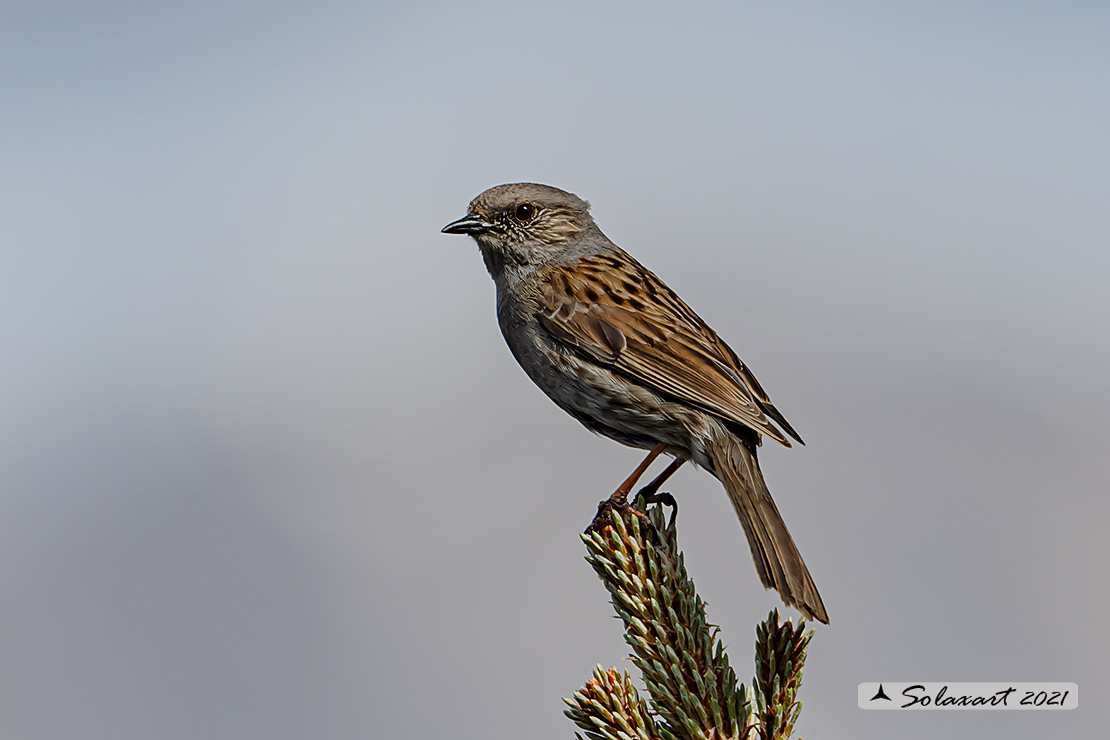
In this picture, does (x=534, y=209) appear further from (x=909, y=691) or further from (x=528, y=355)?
(x=909, y=691)

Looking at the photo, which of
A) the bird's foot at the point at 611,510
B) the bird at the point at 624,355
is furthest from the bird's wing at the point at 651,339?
the bird's foot at the point at 611,510

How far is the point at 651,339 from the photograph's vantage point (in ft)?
14.1

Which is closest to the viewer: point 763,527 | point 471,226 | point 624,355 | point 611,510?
point 611,510

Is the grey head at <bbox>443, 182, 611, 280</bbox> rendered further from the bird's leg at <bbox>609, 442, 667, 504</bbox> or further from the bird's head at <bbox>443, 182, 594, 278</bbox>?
the bird's leg at <bbox>609, 442, 667, 504</bbox>

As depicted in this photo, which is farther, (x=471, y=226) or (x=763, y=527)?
(x=471, y=226)

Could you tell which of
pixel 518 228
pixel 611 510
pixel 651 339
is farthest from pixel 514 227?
pixel 611 510

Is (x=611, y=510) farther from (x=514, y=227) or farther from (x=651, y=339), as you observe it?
(x=514, y=227)

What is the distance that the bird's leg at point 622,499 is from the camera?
324 centimetres

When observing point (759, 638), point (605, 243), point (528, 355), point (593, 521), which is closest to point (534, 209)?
point (605, 243)

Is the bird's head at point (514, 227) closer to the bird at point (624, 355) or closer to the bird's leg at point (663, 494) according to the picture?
the bird at point (624, 355)

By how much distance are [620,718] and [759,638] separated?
428 mm

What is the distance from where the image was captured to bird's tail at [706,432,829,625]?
3.11 m

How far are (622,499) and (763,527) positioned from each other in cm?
51

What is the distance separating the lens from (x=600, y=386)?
4.19m
